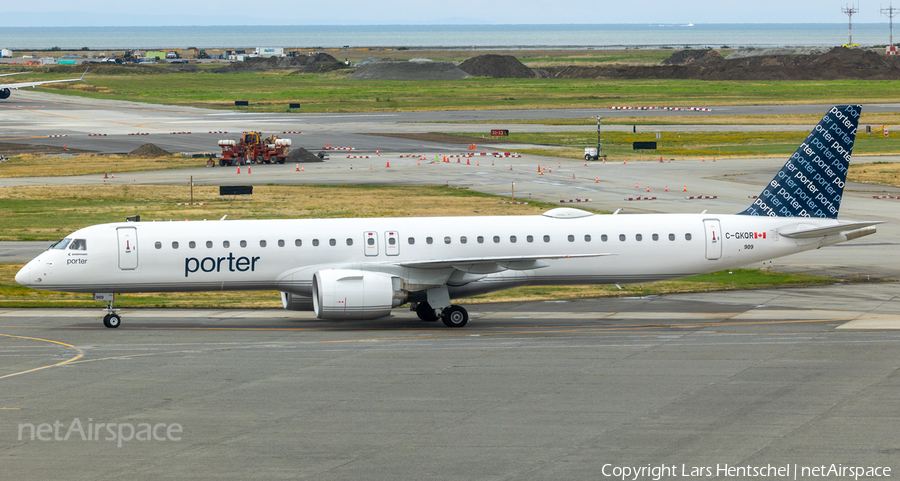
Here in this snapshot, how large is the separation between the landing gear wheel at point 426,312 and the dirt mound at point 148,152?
64738 mm

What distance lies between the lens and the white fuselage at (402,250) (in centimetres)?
3641

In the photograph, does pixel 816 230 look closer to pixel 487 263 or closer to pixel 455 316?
pixel 487 263

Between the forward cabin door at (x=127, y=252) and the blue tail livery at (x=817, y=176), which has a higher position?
the blue tail livery at (x=817, y=176)

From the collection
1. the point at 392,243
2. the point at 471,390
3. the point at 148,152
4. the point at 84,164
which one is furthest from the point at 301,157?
the point at 471,390

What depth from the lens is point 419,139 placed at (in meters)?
109

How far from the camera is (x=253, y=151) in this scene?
91.7m

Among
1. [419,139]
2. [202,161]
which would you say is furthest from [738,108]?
[202,161]

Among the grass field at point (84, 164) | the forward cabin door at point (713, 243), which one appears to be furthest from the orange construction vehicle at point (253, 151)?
the forward cabin door at point (713, 243)

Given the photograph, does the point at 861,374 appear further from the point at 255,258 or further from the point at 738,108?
the point at 738,108

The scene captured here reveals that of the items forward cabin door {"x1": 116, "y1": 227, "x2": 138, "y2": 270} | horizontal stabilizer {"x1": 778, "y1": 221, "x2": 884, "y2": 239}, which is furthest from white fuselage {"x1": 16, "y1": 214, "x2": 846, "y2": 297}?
horizontal stabilizer {"x1": 778, "y1": 221, "x2": 884, "y2": 239}

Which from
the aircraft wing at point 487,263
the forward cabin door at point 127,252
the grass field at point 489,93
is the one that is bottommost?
the aircraft wing at point 487,263

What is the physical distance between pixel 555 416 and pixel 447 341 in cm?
1025

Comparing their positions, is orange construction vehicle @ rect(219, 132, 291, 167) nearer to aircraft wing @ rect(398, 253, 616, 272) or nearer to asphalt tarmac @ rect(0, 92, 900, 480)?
asphalt tarmac @ rect(0, 92, 900, 480)

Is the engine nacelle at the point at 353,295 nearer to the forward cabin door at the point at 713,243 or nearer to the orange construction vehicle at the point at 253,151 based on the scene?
the forward cabin door at the point at 713,243
